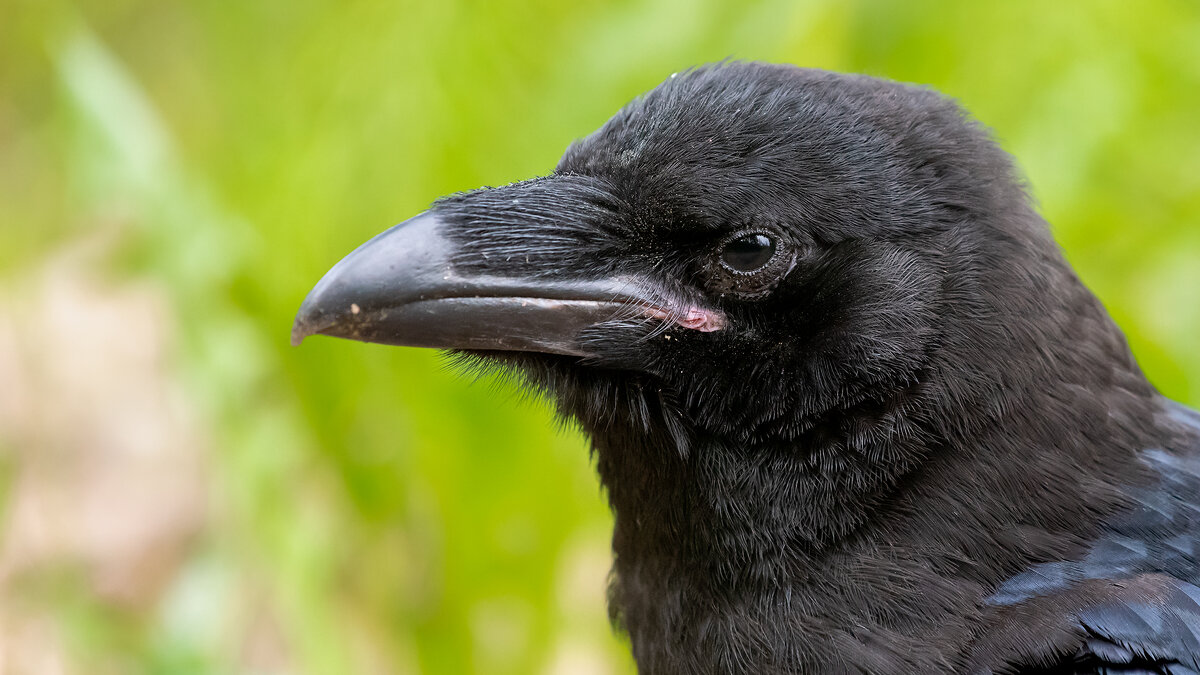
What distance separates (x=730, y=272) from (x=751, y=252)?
5 centimetres

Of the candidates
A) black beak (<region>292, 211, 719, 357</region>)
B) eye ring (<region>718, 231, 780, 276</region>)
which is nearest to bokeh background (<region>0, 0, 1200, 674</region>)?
black beak (<region>292, 211, 719, 357</region>)

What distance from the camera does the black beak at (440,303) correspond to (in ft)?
6.74

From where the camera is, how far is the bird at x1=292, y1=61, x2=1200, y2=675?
6.80ft

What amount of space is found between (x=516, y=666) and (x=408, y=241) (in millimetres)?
2247

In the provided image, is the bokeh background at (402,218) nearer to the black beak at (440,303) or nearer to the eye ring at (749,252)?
the black beak at (440,303)

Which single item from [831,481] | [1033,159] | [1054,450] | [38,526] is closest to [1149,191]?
[1033,159]

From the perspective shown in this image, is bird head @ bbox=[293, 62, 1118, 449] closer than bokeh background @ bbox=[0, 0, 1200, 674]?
Yes

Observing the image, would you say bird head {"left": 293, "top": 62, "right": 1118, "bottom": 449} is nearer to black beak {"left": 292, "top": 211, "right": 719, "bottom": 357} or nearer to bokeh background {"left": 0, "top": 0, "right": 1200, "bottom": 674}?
black beak {"left": 292, "top": 211, "right": 719, "bottom": 357}

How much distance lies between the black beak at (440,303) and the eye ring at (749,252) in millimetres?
115

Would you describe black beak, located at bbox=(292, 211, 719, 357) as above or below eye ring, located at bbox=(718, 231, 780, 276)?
below

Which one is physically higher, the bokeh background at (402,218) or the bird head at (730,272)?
the bokeh background at (402,218)

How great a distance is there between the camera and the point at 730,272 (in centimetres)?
212

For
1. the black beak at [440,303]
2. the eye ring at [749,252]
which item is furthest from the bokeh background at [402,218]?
the eye ring at [749,252]

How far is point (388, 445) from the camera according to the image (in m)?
3.99
